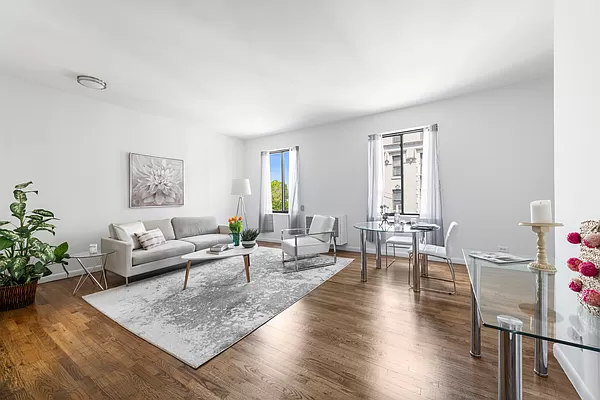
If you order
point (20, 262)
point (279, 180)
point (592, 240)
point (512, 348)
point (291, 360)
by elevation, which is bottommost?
point (291, 360)

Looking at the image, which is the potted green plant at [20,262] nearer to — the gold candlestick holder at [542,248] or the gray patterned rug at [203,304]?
the gray patterned rug at [203,304]

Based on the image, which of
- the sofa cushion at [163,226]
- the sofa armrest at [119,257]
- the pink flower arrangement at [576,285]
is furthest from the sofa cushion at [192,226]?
the pink flower arrangement at [576,285]

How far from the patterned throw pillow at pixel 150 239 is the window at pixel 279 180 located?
3.02 metres

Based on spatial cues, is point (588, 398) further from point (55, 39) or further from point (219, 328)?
point (55, 39)

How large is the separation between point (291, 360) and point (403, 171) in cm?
415

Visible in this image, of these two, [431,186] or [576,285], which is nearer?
[576,285]

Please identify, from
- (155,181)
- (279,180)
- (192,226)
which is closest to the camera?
(155,181)

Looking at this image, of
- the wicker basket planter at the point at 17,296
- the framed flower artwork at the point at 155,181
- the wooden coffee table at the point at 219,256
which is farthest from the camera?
the framed flower artwork at the point at 155,181

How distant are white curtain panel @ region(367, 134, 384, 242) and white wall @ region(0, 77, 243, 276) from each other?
13.1ft

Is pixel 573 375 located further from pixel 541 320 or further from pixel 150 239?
pixel 150 239

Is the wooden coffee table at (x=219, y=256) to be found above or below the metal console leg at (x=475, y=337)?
above

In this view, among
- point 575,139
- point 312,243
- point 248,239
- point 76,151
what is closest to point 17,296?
point 76,151

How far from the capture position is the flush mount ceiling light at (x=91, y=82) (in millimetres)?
3095

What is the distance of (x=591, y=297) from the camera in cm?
86
